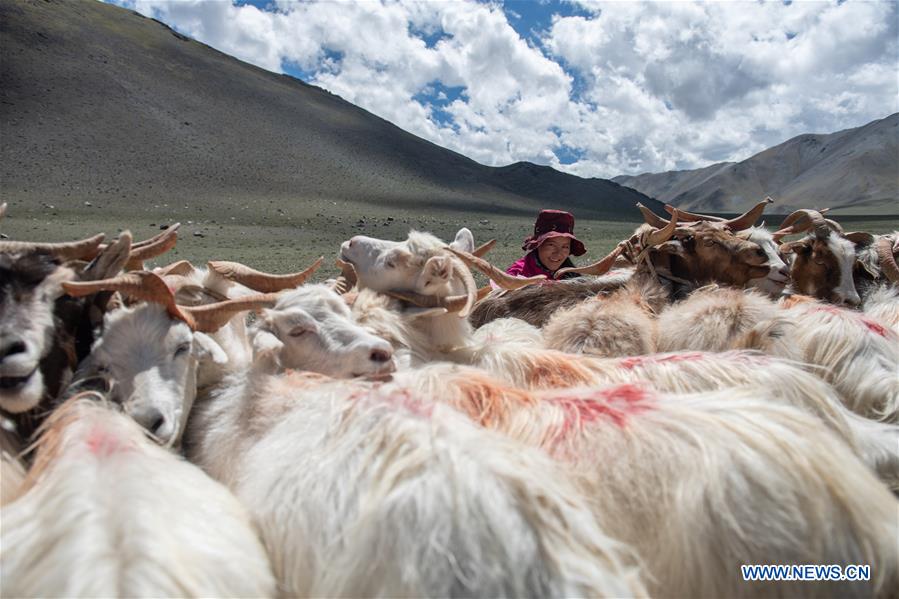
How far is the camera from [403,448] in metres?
2.16

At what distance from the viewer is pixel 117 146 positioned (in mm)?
76000

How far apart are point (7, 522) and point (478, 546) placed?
170cm

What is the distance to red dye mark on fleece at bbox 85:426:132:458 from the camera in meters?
2.38

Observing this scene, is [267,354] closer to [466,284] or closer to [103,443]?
[103,443]

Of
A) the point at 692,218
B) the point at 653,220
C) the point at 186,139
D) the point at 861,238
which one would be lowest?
the point at 653,220

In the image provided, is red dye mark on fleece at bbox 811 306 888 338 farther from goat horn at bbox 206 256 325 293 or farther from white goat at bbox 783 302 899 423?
goat horn at bbox 206 256 325 293

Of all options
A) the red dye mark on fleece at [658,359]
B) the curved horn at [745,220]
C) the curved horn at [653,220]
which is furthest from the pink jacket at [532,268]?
the red dye mark on fleece at [658,359]

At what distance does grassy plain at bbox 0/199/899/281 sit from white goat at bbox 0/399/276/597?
17557 millimetres

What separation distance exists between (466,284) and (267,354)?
151 centimetres

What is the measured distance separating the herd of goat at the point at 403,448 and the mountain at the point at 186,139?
62.3 m

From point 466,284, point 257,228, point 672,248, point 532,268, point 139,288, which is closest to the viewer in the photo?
point 139,288

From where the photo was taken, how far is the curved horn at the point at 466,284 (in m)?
4.09

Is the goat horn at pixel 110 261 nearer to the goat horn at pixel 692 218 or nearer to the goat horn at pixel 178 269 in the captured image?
the goat horn at pixel 178 269

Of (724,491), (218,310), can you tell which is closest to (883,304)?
(724,491)
